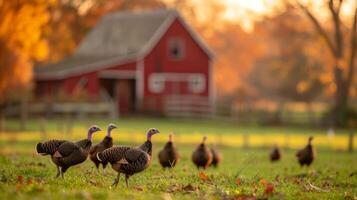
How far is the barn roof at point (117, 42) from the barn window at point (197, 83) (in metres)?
2.17

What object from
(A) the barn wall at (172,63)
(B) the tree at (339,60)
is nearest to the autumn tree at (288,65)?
(B) the tree at (339,60)

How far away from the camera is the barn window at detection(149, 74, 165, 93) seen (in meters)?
60.0

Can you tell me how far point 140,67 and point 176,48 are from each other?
4.57 meters

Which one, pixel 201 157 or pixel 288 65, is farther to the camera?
pixel 288 65

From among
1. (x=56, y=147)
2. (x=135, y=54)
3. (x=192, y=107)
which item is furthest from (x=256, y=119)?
(x=56, y=147)

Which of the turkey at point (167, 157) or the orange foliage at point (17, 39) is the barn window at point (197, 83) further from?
the turkey at point (167, 157)

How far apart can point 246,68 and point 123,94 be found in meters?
44.3

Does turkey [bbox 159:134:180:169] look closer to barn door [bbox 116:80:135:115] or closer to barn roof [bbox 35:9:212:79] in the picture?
barn roof [bbox 35:9:212:79]

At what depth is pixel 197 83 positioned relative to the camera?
63.1 metres

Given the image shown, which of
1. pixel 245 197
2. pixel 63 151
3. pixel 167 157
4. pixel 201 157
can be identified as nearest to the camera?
pixel 245 197

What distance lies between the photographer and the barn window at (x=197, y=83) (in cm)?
6275

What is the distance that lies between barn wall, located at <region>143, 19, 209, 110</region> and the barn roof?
1.64 feet

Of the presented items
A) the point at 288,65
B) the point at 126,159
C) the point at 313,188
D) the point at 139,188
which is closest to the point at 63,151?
the point at 126,159

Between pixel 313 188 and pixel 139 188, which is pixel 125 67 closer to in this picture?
pixel 313 188
